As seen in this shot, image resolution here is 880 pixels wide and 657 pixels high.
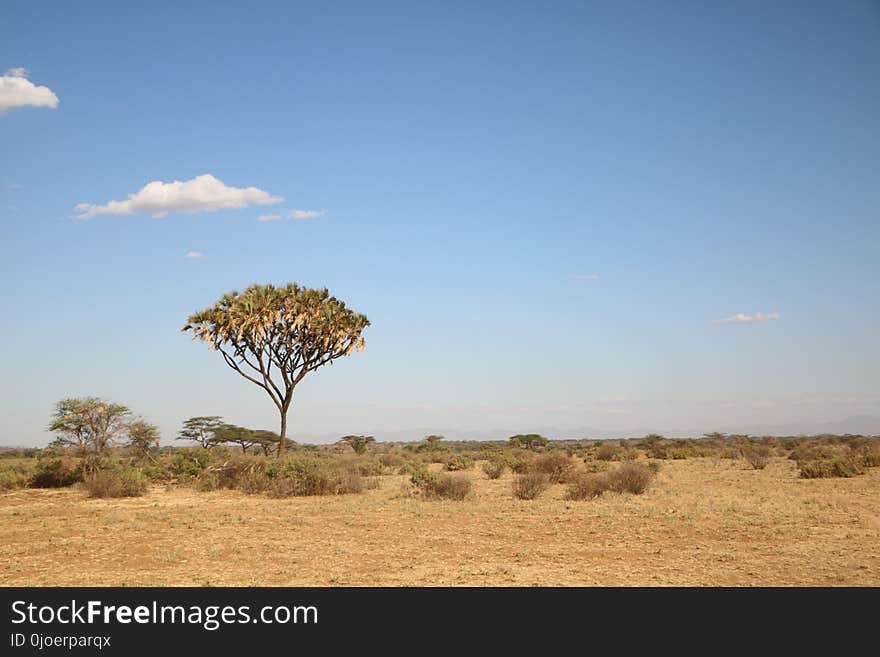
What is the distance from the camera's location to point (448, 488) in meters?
23.4

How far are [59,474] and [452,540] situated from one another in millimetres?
22989

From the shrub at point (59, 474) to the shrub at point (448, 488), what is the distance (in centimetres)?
1700

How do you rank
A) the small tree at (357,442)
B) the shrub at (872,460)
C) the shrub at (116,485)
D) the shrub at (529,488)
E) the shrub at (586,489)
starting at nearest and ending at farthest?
the shrub at (586,489)
the shrub at (529,488)
the shrub at (116,485)
the shrub at (872,460)
the small tree at (357,442)

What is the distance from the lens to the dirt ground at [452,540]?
11828mm

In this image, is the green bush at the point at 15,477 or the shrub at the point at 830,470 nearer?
the shrub at the point at 830,470

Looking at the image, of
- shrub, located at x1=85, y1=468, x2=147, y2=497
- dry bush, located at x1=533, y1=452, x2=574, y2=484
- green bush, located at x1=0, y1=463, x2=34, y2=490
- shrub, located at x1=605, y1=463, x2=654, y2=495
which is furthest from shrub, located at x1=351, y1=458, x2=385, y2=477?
green bush, located at x1=0, y1=463, x2=34, y2=490

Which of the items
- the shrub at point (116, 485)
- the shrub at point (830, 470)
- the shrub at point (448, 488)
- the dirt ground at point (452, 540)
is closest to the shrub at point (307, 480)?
the dirt ground at point (452, 540)

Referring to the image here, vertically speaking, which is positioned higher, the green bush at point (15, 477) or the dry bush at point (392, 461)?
the green bush at point (15, 477)

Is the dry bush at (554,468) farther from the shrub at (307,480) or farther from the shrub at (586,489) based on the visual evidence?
the shrub at (307,480)

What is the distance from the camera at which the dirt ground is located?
11.8 meters

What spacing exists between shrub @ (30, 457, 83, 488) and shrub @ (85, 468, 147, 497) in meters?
4.88

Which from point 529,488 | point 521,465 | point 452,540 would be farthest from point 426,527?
point 521,465
